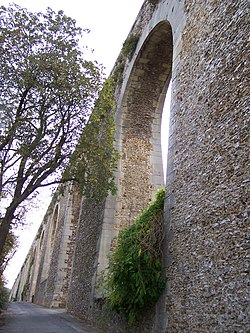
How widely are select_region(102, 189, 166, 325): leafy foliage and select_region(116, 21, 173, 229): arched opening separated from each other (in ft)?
11.4

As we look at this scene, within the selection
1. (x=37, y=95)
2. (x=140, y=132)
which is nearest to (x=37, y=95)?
(x=37, y=95)

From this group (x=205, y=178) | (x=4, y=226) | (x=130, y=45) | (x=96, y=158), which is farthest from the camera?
(x=130, y=45)

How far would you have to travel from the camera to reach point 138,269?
18.8ft

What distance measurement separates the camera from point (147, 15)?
10.2 meters

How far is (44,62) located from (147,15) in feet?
12.6

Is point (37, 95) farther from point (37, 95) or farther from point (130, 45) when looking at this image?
point (130, 45)

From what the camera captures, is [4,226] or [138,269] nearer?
[138,269]

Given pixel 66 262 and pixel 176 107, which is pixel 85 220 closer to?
pixel 66 262

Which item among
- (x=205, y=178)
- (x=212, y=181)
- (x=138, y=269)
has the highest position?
(x=205, y=178)

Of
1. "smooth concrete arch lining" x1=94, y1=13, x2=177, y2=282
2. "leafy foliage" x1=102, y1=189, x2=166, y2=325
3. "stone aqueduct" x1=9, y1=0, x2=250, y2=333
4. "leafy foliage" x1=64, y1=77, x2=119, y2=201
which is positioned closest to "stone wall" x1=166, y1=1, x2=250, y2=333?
"stone aqueduct" x1=9, y1=0, x2=250, y2=333

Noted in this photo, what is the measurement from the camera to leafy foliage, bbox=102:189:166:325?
5672 millimetres

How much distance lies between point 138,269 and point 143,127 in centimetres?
619

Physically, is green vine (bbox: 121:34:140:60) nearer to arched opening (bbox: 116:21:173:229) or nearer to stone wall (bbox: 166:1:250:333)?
arched opening (bbox: 116:21:173:229)

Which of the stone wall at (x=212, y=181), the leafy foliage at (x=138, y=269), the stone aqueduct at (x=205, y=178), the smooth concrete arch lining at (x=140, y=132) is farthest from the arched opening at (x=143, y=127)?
the stone wall at (x=212, y=181)
